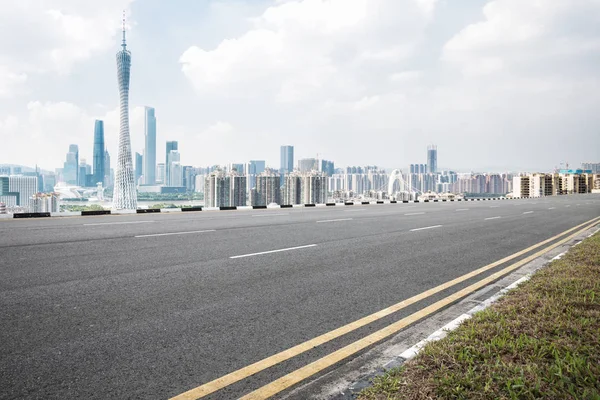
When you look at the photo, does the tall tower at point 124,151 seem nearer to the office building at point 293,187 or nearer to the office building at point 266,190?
the office building at point 266,190

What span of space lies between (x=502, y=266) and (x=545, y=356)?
483 cm

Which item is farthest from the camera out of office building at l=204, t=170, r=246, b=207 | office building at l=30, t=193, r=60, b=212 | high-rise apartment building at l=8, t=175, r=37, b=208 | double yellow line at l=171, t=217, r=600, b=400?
high-rise apartment building at l=8, t=175, r=37, b=208

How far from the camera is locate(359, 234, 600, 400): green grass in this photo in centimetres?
274

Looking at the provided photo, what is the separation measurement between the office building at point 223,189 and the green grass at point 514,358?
54.6 metres

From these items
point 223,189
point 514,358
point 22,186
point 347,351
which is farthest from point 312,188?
point 22,186

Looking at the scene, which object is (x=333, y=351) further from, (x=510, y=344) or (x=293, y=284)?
(x=293, y=284)

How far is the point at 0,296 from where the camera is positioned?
4977 mm

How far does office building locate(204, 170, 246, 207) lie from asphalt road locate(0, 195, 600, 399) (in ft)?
156

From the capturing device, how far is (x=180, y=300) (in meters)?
4.95

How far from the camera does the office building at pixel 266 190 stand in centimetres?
6794

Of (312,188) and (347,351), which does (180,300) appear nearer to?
(347,351)

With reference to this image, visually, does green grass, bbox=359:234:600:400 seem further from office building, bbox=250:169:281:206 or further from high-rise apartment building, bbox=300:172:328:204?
office building, bbox=250:169:281:206

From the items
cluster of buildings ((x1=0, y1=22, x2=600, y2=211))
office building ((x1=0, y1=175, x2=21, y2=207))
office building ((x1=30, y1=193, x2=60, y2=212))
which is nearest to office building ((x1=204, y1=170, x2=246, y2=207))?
cluster of buildings ((x1=0, y1=22, x2=600, y2=211))

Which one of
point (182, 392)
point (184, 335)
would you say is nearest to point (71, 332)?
point (184, 335)
